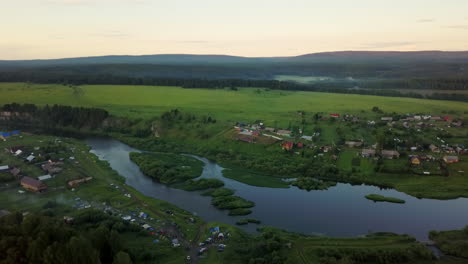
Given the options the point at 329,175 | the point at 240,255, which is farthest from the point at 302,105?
the point at 240,255

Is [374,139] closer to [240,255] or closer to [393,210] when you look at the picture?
[393,210]

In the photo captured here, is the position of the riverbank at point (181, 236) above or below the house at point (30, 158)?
below

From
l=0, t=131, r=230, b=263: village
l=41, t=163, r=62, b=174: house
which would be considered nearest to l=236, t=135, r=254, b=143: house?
l=0, t=131, r=230, b=263: village

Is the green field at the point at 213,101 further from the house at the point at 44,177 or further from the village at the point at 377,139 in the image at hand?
the house at the point at 44,177

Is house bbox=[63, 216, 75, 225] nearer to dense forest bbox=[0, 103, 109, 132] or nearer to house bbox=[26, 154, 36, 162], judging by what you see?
house bbox=[26, 154, 36, 162]

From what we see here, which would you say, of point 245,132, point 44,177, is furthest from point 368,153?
point 44,177

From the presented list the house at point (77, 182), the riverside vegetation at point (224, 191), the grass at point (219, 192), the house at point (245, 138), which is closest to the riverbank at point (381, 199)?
the riverside vegetation at point (224, 191)
